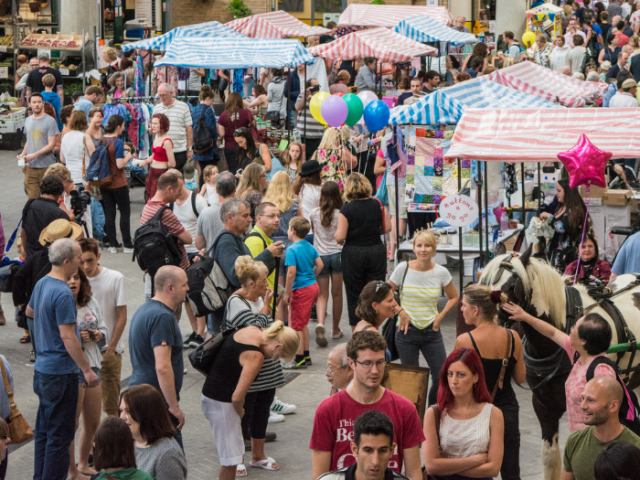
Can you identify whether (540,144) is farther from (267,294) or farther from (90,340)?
(90,340)

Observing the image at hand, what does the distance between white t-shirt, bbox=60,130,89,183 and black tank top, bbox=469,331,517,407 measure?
8314mm

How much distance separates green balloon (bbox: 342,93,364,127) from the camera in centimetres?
1242

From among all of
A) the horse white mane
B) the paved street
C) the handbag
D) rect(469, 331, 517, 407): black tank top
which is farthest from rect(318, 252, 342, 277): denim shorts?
the handbag

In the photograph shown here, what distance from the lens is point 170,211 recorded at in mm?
7867

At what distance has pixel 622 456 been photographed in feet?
11.7

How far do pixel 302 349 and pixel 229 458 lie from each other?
2899mm

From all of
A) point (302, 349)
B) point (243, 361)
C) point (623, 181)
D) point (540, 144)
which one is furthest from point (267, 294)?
point (623, 181)

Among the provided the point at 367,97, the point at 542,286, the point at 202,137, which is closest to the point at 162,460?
the point at 542,286

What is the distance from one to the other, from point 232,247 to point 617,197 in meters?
5.18

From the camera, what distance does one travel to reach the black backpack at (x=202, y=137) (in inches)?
535

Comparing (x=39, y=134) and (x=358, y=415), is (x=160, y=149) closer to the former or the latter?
(x=39, y=134)

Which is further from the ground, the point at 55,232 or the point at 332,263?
the point at 55,232

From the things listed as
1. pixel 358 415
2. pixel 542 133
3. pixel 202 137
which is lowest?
pixel 358 415

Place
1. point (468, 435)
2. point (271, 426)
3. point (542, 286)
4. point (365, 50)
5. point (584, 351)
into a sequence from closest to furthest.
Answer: point (468, 435) → point (584, 351) → point (542, 286) → point (271, 426) → point (365, 50)
